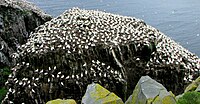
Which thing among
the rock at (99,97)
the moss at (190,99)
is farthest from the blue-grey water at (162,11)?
the moss at (190,99)

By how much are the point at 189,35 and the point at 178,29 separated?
311 cm

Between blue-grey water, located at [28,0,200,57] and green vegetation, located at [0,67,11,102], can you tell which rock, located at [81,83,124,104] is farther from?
blue-grey water, located at [28,0,200,57]

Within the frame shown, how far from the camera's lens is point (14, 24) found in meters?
21.4

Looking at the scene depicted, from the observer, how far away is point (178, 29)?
43688 millimetres

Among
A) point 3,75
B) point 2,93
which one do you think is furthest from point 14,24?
A: point 2,93

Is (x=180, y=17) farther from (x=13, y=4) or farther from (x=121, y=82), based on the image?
(x=121, y=82)

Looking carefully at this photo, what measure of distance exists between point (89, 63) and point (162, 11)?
3986cm

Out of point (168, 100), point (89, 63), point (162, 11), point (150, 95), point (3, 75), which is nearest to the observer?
point (168, 100)

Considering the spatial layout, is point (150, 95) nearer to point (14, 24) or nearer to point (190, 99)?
point (190, 99)

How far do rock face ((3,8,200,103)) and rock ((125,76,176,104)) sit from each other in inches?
233

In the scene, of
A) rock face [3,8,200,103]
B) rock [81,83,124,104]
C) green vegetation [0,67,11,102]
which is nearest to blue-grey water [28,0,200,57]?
rock face [3,8,200,103]

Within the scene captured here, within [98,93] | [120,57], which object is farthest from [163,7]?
[98,93]

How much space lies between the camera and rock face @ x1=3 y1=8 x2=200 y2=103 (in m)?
16.2

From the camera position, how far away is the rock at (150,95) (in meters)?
9.71
